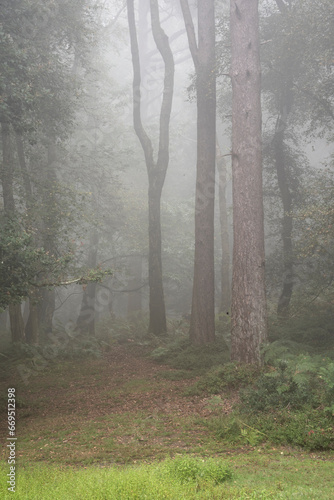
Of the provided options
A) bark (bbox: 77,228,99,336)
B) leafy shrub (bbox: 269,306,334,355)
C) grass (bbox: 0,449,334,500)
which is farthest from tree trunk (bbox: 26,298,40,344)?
grass (bbox: 0,449,334,500)

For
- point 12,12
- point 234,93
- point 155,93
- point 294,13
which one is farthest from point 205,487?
point 155,93

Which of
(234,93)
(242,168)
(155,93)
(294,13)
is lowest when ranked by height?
(242,168)

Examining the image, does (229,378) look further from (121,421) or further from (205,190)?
(205,190)

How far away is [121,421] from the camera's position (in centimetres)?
715

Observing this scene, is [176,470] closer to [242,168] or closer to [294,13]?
[242,168]

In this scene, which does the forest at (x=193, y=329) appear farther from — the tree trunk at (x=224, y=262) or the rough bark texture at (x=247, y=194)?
the tree trunk at (x=224, y=262)

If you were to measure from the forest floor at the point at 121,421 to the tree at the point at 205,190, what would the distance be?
1.86m

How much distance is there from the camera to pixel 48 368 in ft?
38.2

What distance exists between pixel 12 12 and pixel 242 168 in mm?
6497

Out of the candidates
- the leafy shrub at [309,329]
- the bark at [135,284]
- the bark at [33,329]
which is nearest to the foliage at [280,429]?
the leafy shrub at [309,329]

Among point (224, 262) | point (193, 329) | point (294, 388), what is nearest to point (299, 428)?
point (294, 388)

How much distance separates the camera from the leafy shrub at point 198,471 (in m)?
4.23

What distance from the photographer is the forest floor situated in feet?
17.6

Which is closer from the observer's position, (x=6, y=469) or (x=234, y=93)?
(x=6, y=469)
